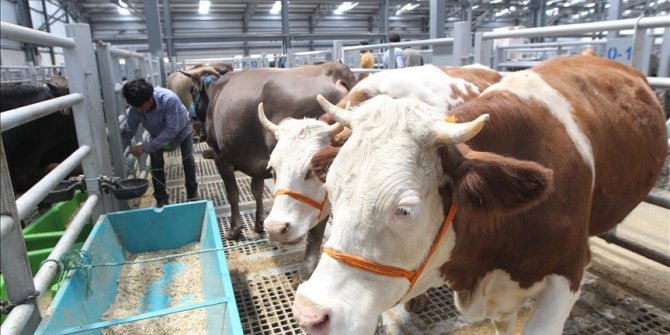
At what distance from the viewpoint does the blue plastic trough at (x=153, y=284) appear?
1.97 metres

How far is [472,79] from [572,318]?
5.79 feet

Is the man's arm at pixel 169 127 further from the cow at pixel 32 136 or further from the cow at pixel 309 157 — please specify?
the cow at pixel 309 157

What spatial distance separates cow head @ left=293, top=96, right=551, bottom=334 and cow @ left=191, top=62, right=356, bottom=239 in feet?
6.87

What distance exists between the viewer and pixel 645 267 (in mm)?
A: 3117

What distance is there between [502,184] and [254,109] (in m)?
2.73

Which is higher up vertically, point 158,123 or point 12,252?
point 158,123

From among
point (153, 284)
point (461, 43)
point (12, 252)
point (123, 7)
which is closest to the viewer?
point (12, 252)

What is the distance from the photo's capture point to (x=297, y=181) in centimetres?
253

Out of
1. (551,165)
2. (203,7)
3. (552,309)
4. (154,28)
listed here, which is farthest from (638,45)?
(203,7)

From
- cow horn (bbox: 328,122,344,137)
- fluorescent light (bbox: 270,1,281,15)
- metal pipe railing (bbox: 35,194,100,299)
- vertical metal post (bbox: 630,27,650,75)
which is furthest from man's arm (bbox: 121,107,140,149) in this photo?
fluorescent light (bbox: 270,1,281,15)

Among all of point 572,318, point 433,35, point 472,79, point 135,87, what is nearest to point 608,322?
point 572,318

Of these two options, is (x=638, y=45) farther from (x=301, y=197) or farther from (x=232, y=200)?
(x=232, y=200)

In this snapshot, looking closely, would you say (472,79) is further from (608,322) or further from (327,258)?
(327,258)

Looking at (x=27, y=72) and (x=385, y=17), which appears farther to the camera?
(x=385, y=17)
